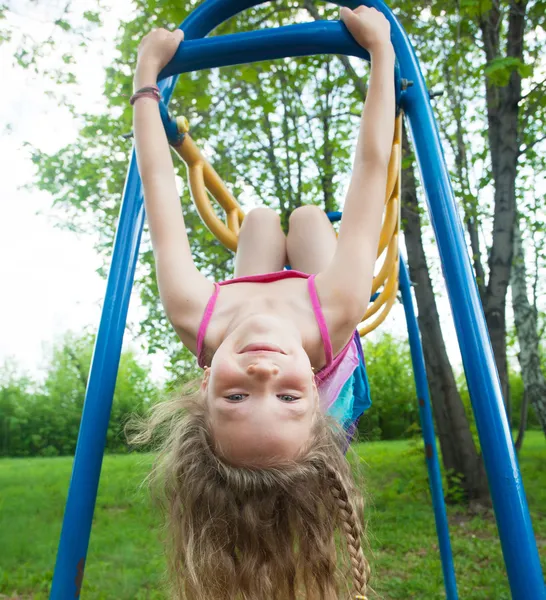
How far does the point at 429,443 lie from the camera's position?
2732 millimetres

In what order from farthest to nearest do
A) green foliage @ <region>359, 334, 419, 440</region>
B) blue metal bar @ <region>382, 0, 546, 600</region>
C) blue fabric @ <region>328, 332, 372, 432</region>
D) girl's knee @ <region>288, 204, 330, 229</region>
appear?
green foliage @ <region>359, 334, 419, 440</region>
girl's knee @ <region>288, 204, 330, 229</region>
blue fabric @ <region>328, 332, 372, 432</region>
blue metal bar @ <region>382, 0, 546, 600</region>

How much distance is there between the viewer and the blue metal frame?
3.36 ft

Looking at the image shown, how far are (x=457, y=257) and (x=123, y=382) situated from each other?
6256 mm

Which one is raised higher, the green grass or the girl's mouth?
the girl's mouth

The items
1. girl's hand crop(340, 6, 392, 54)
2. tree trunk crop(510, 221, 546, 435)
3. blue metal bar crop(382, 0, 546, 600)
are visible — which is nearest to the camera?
blue metal bar crop(382, 0, 546, 600)

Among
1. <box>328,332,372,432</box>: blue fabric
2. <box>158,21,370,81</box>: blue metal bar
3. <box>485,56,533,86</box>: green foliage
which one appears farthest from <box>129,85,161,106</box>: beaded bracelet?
<box>485,56,533,86</box>: green foliage

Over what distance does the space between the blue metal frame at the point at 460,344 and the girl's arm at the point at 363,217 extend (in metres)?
0.14

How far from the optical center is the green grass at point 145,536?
321 cm

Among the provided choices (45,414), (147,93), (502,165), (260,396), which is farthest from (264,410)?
(45,414)

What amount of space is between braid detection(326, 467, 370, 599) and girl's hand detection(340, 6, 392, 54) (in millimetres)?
1015

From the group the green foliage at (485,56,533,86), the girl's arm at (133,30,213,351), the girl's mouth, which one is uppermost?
the green foliage at (485,56,533,86)

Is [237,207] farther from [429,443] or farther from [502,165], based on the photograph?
[502,165]

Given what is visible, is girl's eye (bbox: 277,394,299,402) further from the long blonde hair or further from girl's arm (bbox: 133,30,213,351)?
girl's arm (bbox: 133,30,213,351)

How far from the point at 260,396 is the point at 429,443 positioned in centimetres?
180
